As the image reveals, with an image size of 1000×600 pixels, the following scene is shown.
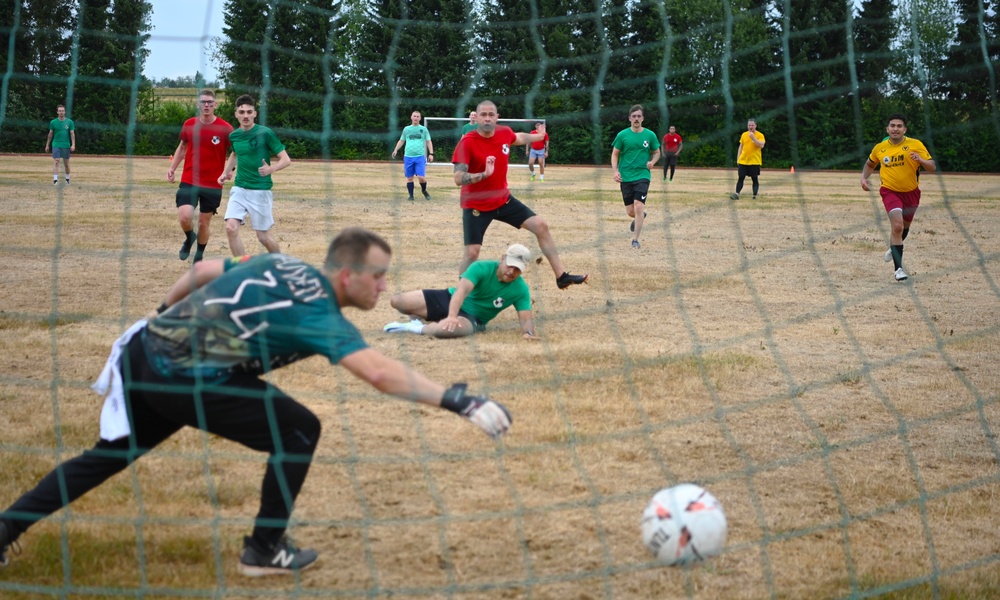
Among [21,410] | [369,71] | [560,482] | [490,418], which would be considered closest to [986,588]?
[560,482]

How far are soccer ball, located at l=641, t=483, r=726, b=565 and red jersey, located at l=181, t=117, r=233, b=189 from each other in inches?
282

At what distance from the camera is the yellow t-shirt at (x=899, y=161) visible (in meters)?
10.2

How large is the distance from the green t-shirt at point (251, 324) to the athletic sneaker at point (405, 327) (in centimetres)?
389

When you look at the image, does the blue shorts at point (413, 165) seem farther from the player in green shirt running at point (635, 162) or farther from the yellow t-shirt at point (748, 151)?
the player in green shirt running at point (635, 162)

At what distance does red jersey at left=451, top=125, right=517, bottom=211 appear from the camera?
26.6 ft

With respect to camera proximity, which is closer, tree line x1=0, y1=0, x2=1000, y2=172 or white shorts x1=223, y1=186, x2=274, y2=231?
tree line x1=0, y1=0, x2=1000, y2=172

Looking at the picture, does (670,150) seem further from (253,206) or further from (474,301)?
(474,301)

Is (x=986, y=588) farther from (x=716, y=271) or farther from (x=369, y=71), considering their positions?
(x=369, y=71)

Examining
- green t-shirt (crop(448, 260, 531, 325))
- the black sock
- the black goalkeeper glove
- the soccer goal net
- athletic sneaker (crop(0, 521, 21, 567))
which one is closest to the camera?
the black goalkeeper glove

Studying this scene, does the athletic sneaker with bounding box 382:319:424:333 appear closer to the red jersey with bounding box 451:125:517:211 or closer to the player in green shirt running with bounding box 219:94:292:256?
the red jersey with bounding box 451:125:517:211

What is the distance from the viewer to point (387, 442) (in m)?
4.91

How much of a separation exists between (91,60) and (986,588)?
751cm

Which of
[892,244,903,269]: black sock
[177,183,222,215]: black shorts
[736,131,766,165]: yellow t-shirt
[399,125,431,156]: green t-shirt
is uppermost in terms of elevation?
[736,131,766,165]: yellow t-shirt

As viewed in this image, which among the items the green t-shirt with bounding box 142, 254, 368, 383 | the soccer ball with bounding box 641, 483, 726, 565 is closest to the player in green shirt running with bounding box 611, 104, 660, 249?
the soccer ball with bounding box 641, 483, 726, 565
